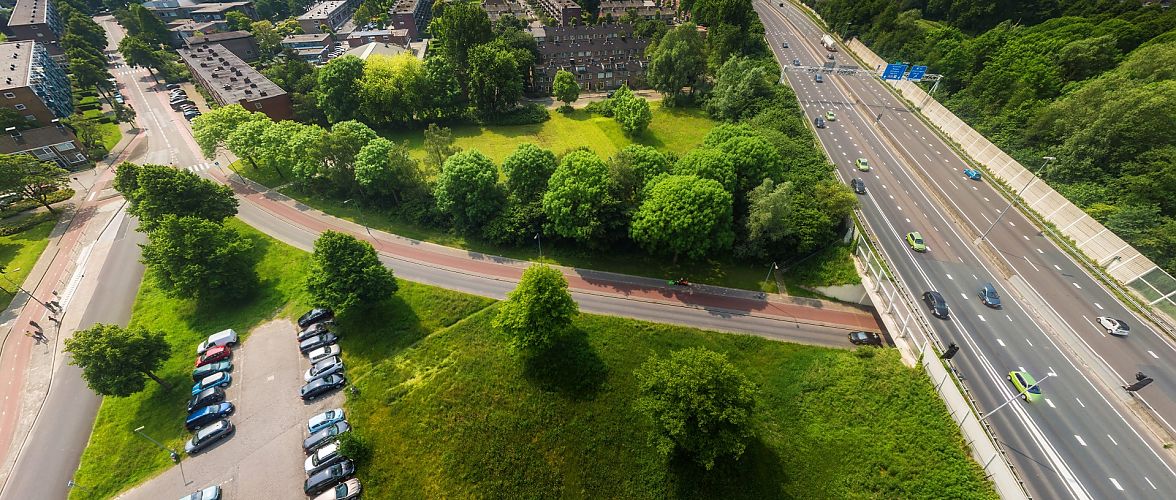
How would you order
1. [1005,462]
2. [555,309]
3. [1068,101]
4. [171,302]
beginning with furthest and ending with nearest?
[1068,101] < [171,302] < [555,309] < [1005,462]

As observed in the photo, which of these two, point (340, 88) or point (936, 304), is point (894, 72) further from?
point (340, 88)

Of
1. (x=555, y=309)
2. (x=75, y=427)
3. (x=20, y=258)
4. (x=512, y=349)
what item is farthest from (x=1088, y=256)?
(x=20, y=258)

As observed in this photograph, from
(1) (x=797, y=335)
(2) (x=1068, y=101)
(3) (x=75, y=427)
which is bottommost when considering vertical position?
(3) (x=75, y=427)

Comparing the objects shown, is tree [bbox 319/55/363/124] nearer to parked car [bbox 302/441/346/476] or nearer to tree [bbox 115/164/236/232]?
tree [bbox 115/164/236/232]

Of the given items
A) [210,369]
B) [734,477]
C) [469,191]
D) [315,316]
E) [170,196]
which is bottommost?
[210,369]

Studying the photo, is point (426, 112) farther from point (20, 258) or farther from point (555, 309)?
point (555, 309)

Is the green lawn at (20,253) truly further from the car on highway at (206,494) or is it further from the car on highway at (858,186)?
the car on highway at (858,186)

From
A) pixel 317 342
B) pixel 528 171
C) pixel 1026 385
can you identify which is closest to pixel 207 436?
pixel 317 342
